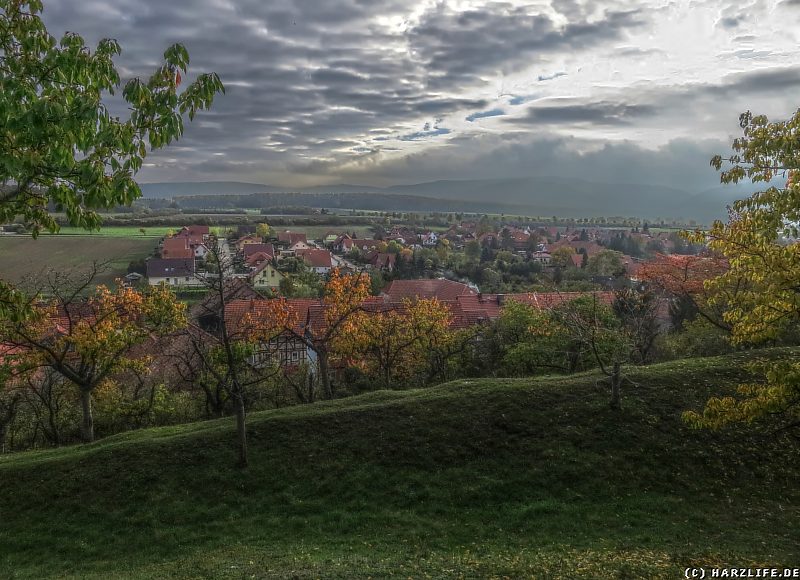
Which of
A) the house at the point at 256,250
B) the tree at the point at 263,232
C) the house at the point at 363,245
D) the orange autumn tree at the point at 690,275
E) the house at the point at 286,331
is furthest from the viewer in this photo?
the tree at the point at 263,232

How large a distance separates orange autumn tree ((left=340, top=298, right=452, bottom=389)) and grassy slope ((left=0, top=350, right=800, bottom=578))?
287 inches

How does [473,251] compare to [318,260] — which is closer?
[318,260]

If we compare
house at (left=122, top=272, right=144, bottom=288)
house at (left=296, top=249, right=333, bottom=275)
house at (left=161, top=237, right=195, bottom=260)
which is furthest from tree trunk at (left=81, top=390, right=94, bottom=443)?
house at (left=296, top=249, right=333, bottom=275)

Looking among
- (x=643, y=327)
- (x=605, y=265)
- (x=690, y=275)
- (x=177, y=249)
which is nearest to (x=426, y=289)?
(x=690, y=275)

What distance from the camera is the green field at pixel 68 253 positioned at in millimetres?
49969

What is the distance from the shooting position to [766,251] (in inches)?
324

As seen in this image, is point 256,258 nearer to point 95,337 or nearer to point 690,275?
point 95,337

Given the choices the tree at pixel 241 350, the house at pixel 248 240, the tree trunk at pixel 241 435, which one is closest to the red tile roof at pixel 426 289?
the tree at pixel 241 350

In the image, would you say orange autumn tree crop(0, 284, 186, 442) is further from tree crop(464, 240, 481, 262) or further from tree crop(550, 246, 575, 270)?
tree crop(464, 240, 481, 262)

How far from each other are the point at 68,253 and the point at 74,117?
2557 inches

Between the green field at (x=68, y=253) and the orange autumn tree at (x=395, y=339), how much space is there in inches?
1225

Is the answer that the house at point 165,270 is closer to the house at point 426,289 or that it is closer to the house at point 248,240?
the house at point 248,240

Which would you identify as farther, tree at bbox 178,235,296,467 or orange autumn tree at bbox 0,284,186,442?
orange autumn tree at bbox 0,284,186,442

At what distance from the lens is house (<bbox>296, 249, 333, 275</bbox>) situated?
77.9m
